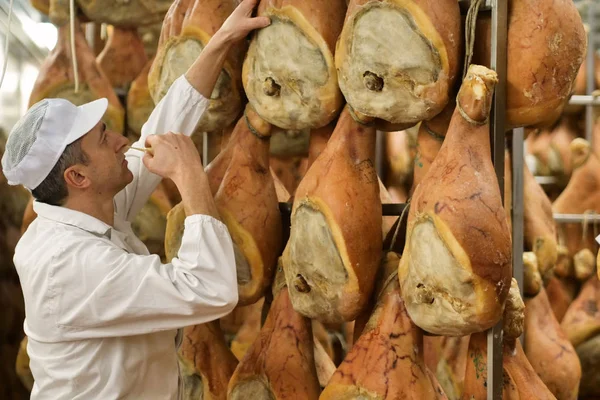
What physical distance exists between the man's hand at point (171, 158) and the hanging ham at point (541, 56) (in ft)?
2.45

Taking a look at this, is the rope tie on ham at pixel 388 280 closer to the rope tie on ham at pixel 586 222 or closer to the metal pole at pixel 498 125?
the metal pole at pixel 498 125

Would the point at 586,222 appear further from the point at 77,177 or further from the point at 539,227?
the point at 77,177

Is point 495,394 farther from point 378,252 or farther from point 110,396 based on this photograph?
point 110,396

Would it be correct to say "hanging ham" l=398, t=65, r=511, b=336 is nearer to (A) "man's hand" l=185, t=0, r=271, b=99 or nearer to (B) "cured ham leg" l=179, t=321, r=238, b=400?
(A) "man's hand" l=185, t=0, r=271, b=99

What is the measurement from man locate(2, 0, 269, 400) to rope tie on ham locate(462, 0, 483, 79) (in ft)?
1.74

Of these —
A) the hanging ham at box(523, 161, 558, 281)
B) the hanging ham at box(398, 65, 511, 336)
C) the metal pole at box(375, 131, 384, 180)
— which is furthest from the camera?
the metal pole at box(375, 131, 384, 180)

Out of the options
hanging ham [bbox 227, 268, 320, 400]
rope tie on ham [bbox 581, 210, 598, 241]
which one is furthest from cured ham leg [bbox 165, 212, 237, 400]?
rope tie on ham [bbox 581, 210, 598, 241]

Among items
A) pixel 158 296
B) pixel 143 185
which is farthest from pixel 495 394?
pixel 143 185

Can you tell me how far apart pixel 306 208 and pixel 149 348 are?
0.50 metres

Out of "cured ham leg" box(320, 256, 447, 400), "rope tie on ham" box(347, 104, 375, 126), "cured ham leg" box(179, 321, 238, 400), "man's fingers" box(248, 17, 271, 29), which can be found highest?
"man's fingers" box(248, 17, 271, 29)

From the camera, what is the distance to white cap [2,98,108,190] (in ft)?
6.31

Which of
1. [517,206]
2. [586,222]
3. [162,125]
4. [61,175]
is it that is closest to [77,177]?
[61,175]

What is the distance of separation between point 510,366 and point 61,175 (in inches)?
45.3

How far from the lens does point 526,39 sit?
175 cm
